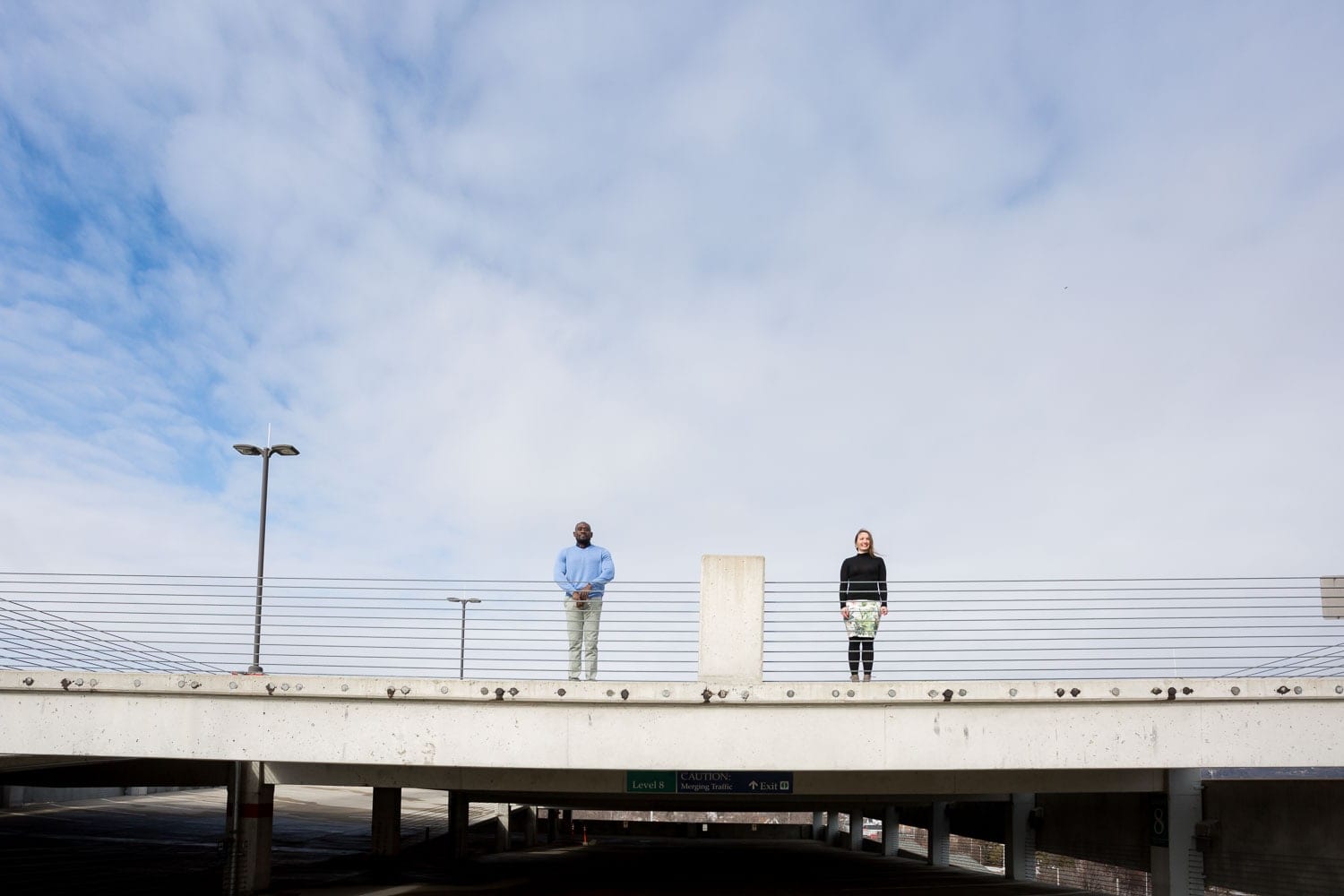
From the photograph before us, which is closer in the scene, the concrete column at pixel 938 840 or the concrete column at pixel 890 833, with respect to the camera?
the concrete column at pixel 938 840

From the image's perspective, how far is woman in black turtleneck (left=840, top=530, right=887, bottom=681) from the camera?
41.2 feet

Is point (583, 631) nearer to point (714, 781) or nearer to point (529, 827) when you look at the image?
point (714, 781)

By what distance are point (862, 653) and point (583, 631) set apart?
3.26 m

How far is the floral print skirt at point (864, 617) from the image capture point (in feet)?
41.1

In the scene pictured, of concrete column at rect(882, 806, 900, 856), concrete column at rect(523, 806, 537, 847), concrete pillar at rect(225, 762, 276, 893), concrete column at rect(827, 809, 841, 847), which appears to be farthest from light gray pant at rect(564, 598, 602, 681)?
concrete column at rect(827, 809, 841, 847)

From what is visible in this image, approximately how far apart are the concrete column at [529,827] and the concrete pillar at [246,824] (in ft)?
83.5

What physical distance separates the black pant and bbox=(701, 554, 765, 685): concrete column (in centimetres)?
108

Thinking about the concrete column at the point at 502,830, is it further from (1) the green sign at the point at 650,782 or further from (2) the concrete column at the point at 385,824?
(1) the green sign at the point at 650,782

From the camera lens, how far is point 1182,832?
14.2m

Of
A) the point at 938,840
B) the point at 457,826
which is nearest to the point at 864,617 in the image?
the point at 457,826

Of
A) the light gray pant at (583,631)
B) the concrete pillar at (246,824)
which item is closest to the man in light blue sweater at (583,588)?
the light gray pant at (583,631)

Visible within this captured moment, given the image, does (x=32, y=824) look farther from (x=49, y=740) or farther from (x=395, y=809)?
(x=49, y=740)

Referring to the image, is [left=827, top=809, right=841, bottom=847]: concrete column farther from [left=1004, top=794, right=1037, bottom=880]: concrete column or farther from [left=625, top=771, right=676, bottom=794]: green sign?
[left=625, top=771, right=676, bottom=794]: green sign

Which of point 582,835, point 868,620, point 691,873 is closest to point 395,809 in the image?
point 691,873
